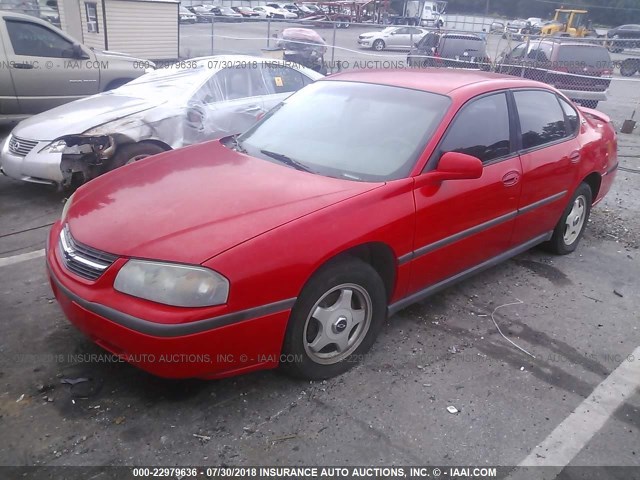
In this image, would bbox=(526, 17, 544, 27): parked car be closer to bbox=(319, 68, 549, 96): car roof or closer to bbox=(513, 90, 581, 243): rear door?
bbox=(513, 90, 581, 243): rear door

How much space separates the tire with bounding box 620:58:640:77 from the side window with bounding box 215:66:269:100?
22792 millimetres

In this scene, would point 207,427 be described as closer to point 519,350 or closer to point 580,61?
point 519,350

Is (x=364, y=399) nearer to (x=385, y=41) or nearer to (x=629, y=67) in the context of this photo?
Result: (x=629, y=67)

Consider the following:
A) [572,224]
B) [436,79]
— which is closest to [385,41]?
[572,224]

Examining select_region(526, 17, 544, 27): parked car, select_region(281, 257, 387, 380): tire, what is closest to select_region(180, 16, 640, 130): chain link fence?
select_region(281, 257, 387, 380): tire

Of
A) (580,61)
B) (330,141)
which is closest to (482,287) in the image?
(330,141)

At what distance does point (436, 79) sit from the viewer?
12.1 ft

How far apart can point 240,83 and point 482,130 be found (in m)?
3.67

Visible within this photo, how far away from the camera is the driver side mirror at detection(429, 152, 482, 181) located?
3.03 metres

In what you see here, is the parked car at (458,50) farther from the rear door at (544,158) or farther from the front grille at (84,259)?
the front grille at (84,259)

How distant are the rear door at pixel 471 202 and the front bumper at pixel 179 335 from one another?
3.54 ft

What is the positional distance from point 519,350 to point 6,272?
12.1ft

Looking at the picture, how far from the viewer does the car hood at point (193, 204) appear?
2.47 m

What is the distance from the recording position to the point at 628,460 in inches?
99.8
